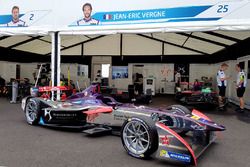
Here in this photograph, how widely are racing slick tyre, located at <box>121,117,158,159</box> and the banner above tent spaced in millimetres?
3985

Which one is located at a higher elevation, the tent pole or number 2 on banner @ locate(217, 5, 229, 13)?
number 2 on banner @ locate(217, 5, 229, 13)

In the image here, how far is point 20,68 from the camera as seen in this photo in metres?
16.5

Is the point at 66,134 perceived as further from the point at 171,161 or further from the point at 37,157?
the point at 171,161

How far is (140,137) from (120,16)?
4842 millimetres

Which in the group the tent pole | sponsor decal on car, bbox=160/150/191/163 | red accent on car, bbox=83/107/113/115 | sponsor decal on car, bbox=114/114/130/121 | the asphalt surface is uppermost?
the tent pole

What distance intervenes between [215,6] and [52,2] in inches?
202

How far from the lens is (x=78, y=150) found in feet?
12.5

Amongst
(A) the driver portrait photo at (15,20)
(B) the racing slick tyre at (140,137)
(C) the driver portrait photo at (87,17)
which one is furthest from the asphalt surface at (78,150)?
(A) the driver portrait photo at (15,20)

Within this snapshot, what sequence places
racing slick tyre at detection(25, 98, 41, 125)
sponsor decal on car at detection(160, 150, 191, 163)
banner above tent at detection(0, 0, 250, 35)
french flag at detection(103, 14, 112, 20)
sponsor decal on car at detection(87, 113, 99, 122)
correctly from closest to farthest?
sponsor decal on car at detection(160, 150, 191, 163)
sponsor decal on car at detection(87, 113, 99, 122)
racing slick tyre at detection(25, 98, 41, 125)
banner above tent at detection(0, 0, 250, 35)
french flag at detection(103, 14, 112, 20)

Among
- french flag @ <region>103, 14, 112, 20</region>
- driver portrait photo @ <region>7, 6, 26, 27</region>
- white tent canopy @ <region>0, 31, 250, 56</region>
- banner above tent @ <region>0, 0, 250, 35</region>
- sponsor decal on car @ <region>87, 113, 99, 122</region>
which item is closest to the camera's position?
sponsor decal on car @ <region>87, 113, 99, 122</region>

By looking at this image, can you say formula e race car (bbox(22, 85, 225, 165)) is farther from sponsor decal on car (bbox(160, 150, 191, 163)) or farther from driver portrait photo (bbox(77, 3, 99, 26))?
driver portrait photo (bbox(77, 3, 99, 26))

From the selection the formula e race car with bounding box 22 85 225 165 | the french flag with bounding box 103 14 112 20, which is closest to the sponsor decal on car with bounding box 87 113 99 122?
the formula e race car with bounding box 22 85 225 165

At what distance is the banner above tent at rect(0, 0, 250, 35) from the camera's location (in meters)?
6.62

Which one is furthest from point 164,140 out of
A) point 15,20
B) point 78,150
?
point 15,20
